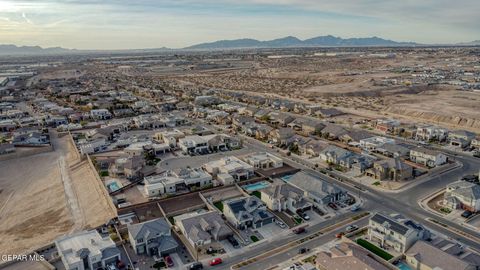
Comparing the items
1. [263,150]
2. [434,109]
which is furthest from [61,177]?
[434,109]

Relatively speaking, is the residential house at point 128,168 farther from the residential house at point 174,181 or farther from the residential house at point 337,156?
the residential house at point 337,156

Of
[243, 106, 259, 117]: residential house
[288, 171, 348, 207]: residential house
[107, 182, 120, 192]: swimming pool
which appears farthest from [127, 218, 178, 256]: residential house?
[243, 106, 259, 117]: residential house

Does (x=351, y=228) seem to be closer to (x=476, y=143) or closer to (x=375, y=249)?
(x=375, y=249)

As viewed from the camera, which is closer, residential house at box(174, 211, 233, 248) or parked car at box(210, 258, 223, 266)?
parked car at box(210, 258, 223, 266)

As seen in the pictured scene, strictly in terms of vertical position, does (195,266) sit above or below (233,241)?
above

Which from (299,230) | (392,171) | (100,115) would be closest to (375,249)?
(299,230)

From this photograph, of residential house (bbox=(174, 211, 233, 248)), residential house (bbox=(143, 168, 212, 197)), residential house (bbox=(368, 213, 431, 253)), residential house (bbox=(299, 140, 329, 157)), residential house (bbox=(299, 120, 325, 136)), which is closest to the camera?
residential house (bbox=(368, 213, 431, 253))

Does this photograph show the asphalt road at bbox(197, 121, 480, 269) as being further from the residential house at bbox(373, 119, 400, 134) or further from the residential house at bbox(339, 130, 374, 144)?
the residential house at bbox(373, 119, 400, 134)

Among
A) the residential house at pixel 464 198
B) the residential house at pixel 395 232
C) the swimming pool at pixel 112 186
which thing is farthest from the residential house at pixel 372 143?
the swimming pool at pixel 112 186
